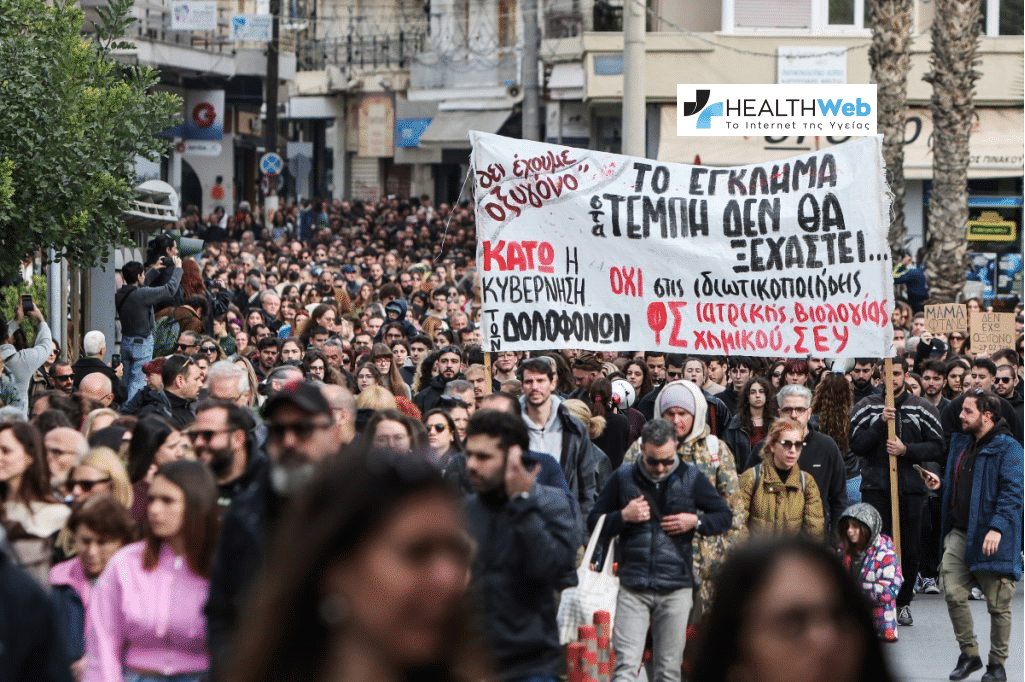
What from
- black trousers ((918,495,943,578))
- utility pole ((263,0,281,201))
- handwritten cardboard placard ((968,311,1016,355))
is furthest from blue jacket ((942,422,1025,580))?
utility pole ((263,0,281,201))

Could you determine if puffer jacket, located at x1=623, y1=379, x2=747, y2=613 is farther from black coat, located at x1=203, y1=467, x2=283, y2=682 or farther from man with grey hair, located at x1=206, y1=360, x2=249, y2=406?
black coat, located at x1=203, y1=467, x2=283, y2=682

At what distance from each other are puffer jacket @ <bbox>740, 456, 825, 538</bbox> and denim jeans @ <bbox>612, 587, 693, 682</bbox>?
1.40 metres

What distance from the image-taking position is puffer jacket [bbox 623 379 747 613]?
8828mm

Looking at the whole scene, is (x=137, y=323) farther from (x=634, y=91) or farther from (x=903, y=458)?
(x=903, y=458)

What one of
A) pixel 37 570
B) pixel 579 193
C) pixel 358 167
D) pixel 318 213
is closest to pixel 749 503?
pixel 579 193

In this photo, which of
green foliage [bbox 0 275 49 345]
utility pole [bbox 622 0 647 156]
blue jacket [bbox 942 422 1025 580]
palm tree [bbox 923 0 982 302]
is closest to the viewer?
blue jacket [bbox 942 422 1025 580]

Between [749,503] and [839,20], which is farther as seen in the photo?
[839,20]

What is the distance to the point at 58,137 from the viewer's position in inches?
567

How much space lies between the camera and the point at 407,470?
241 centimetres

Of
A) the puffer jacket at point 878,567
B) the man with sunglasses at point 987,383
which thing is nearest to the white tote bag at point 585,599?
the puffer jacket at point 878,567

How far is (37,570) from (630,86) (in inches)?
516

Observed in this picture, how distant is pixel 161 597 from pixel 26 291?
14.8 metres

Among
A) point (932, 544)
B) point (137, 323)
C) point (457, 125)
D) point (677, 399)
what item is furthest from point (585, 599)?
point (457, 125)

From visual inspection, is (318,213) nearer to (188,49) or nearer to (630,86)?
(188,49)
